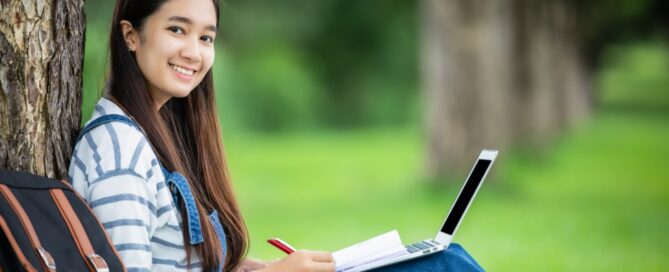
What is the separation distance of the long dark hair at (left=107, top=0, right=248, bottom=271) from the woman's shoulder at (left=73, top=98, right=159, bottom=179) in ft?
0.31

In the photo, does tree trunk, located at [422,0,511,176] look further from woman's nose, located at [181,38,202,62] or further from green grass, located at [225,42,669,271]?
woman's nose, located at [181,38,202,62]

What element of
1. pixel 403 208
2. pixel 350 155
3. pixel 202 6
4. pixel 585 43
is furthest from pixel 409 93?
pixel 202 6

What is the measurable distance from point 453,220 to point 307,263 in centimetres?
47

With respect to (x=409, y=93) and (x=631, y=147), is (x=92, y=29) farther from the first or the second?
(x=409, y=93)

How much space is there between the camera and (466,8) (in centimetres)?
1122

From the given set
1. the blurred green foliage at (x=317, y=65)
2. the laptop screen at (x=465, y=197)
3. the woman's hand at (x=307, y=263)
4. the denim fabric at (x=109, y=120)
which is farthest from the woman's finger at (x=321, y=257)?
the blurred green foliage at (x=317, y=65)

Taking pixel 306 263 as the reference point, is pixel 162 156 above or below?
above

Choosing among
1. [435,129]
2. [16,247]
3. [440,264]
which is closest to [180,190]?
[16,247]

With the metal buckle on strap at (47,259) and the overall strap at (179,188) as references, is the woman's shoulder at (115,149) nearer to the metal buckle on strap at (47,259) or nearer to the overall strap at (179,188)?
the overall strap at (179,188)

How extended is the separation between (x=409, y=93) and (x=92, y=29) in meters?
17.6

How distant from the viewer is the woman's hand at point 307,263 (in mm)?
2801

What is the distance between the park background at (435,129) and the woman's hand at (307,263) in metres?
0.84

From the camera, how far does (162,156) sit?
2.95 metres

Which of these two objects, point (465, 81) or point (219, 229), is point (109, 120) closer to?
point (219, 229)
